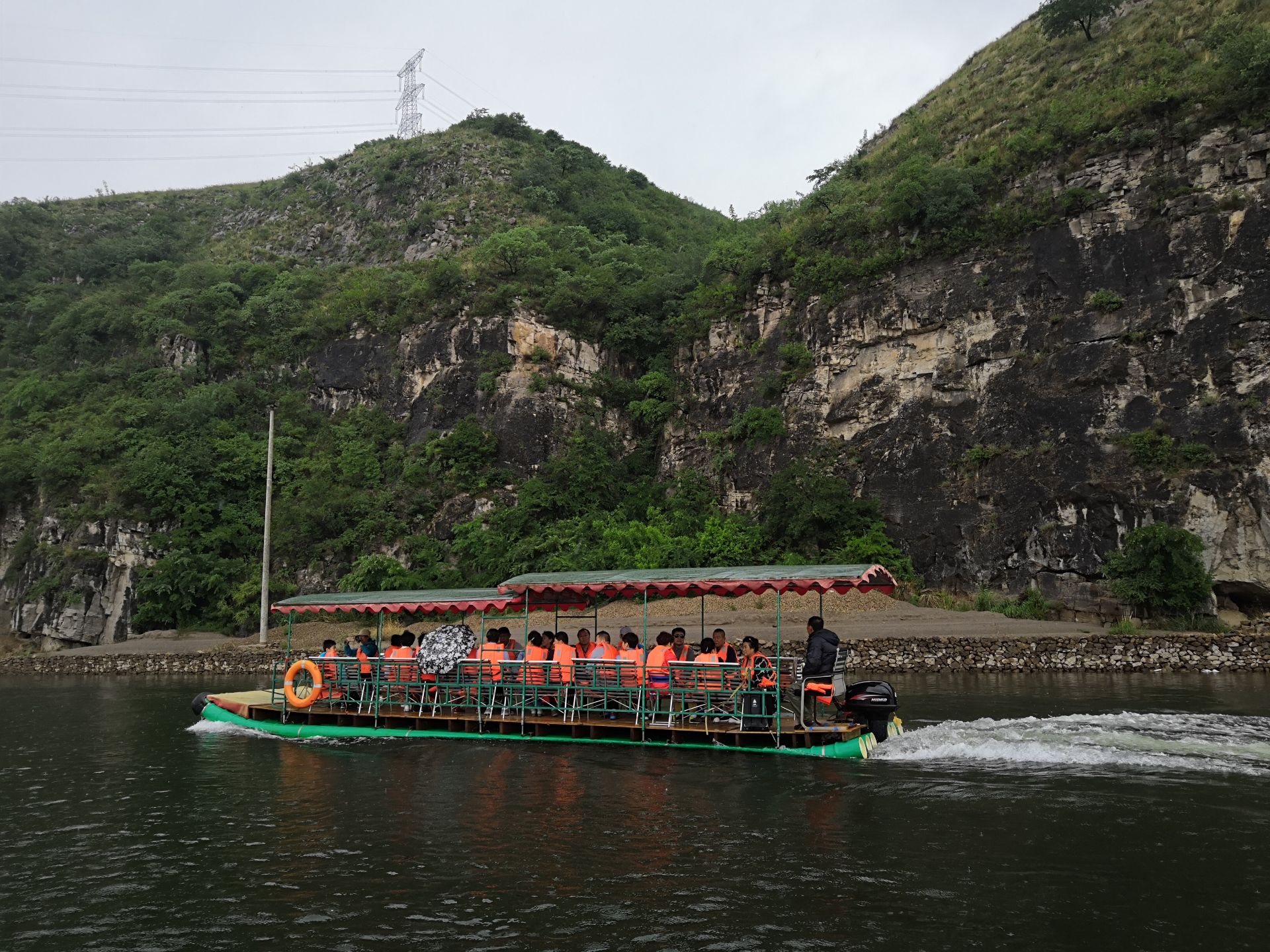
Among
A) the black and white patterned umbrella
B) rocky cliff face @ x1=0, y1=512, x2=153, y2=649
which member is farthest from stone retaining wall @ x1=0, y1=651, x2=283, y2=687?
the black and white patterned umbrella

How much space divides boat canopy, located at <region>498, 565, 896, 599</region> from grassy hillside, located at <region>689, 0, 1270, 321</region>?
27174mm

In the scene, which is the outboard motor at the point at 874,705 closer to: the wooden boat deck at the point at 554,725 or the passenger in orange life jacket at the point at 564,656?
the wooden boat deck at the point at 554,725

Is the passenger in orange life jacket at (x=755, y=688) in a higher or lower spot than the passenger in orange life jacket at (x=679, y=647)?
lower

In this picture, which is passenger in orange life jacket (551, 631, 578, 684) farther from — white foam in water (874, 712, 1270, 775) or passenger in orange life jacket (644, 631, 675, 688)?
white foam in water (874, 712, 1270, 775)

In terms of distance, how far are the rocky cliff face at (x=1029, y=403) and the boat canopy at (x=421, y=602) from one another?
74.3 feet

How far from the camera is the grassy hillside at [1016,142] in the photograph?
113ft

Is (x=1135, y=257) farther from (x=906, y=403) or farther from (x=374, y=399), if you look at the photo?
(x=374, y=399)

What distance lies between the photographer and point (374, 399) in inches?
2050

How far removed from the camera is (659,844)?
979 cm

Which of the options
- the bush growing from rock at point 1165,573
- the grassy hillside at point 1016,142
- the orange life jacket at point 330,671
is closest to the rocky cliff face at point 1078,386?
the grassy hillside at point 1016,142

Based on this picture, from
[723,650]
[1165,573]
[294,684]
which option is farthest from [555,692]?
[1165,573]

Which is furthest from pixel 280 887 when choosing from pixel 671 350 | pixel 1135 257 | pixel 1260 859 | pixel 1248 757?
pixel 671 350

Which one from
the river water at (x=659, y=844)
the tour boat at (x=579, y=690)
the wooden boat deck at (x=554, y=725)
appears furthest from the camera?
the tour boat at (x=579, y=690)

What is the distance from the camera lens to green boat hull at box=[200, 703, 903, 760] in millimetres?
14344
